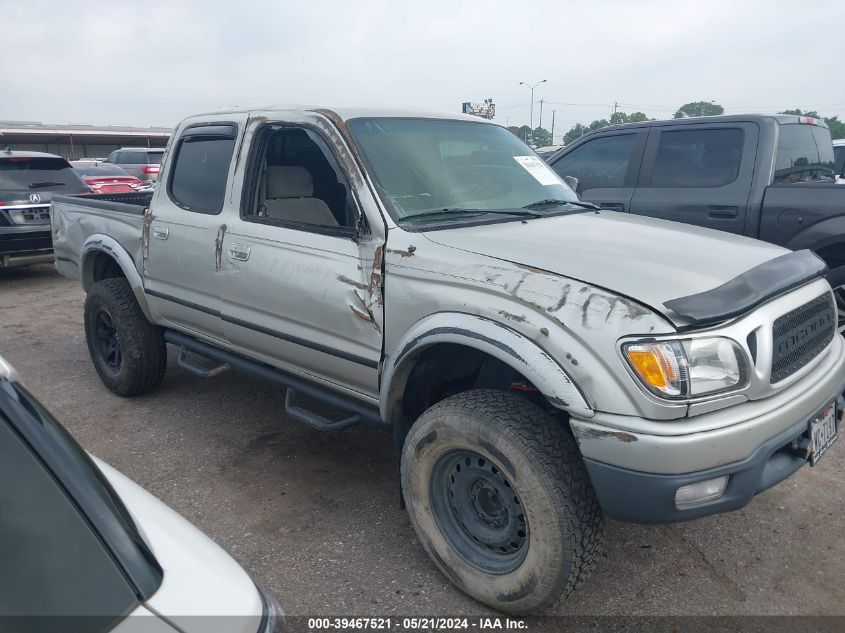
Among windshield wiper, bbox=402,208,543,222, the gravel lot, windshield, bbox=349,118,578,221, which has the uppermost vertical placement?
windshield, bbox=349,118,578,221

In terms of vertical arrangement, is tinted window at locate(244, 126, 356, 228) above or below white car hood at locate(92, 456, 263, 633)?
above

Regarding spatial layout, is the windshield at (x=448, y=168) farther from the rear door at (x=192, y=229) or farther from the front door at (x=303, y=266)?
the rear door at (x=192, y=229)

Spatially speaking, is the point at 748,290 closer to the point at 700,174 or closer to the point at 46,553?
the point at 46,553

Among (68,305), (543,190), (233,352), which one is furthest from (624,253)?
(68,305)

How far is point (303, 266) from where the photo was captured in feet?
10.4

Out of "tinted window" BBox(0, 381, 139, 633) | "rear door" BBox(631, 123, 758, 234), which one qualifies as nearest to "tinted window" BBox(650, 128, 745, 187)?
"rear door" BBox(631, 123, 758, 234)

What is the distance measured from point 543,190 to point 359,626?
2.32m

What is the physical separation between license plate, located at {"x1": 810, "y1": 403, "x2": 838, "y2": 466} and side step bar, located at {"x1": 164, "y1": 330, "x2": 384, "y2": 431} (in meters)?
1.71

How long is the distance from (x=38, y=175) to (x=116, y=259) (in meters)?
5.47

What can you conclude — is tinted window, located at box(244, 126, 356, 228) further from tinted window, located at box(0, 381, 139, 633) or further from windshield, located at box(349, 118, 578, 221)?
tinted window, located at box(0, 381, 139, 633)

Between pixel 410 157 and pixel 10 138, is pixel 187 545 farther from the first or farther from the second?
pixel 10 138

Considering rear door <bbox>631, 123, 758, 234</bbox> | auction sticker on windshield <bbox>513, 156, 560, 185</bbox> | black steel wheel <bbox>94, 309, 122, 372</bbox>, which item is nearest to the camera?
auction sticker on windshield <bbox>513, 156, 560, 185</bbox>

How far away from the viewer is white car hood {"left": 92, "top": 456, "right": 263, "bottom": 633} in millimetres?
1182

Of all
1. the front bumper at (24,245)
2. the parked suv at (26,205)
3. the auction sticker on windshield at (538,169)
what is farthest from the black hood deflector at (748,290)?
the parked suv at (26,205)
